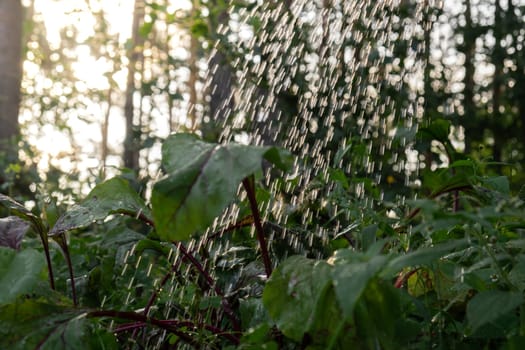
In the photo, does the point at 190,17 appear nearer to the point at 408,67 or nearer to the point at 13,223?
the point at 408,67

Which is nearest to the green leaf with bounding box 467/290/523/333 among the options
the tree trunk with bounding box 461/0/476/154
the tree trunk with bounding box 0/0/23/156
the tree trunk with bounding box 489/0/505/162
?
the tree trunk with bounding box 461/0/476/154

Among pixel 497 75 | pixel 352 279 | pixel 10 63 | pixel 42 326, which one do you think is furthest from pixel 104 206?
pixel 10 63

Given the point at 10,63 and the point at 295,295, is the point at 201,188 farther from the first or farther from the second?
the point at 10,63

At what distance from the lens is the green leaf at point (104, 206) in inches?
A: 35.5

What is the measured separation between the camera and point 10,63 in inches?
268

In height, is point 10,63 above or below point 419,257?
above

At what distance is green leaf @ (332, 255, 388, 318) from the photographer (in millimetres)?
509

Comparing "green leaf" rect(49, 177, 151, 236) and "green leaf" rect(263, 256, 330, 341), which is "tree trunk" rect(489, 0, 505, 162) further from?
"green leaf" rect(263, 256, 330, 341)

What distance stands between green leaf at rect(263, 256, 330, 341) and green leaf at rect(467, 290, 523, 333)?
0.45ft

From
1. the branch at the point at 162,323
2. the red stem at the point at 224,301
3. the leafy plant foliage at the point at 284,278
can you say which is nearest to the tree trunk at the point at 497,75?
the leafy plant foliage at the point at 284,278

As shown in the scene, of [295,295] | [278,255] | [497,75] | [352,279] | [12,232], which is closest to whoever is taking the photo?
[352,279]

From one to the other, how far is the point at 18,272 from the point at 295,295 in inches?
14.6

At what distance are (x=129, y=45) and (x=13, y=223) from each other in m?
5.30

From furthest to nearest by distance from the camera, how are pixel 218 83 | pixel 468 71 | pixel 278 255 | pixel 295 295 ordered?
pixel 468 71
pixel 218 83
pixel 278 255
pixel 295 295
